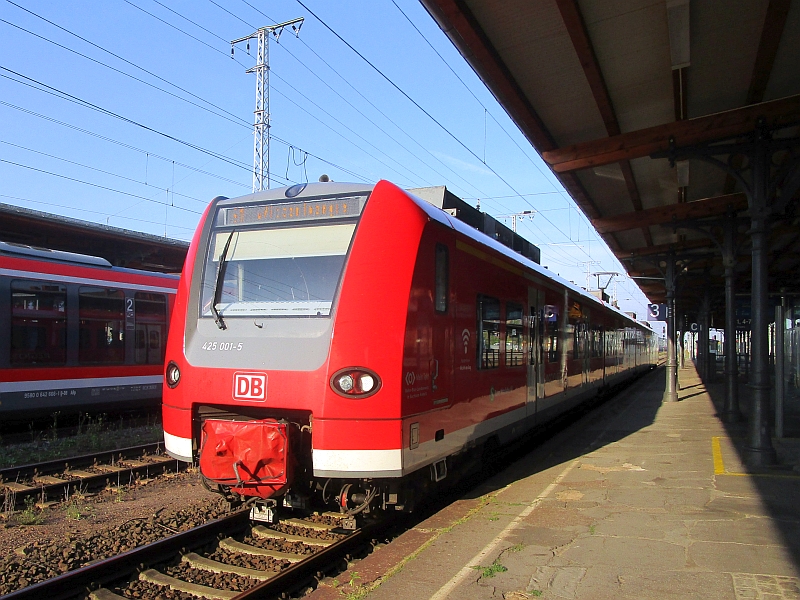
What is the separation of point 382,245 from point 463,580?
96.6 inches

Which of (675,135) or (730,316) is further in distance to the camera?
(730,316)

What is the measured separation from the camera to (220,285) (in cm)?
568

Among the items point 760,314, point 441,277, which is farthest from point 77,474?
point 760,314

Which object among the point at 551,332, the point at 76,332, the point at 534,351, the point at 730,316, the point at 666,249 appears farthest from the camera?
the point at 666,249

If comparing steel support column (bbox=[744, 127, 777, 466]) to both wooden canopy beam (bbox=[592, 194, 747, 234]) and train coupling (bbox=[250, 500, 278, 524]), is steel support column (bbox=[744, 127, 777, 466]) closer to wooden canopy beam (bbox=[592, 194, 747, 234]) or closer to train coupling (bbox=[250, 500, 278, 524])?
wooden canopy beam (bbox=[592, 194, 747, 234])

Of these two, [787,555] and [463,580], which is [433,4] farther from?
[787,555]

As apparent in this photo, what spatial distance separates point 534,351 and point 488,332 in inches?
95.3

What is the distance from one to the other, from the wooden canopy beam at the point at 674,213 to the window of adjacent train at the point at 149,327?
904 cm

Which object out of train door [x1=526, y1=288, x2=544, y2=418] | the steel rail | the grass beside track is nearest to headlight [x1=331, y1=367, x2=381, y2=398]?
the steel rail

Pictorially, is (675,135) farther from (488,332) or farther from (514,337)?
(488,332)

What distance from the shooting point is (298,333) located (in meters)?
5.11

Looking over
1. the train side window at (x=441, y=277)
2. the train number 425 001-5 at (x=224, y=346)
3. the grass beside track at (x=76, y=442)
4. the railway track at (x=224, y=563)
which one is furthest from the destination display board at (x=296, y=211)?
the grass beside track at (x=76, y=442)

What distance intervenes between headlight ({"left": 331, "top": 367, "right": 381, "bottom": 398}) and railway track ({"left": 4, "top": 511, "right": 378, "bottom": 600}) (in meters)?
1.22

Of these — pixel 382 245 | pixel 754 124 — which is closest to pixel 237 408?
pixel 382 245
